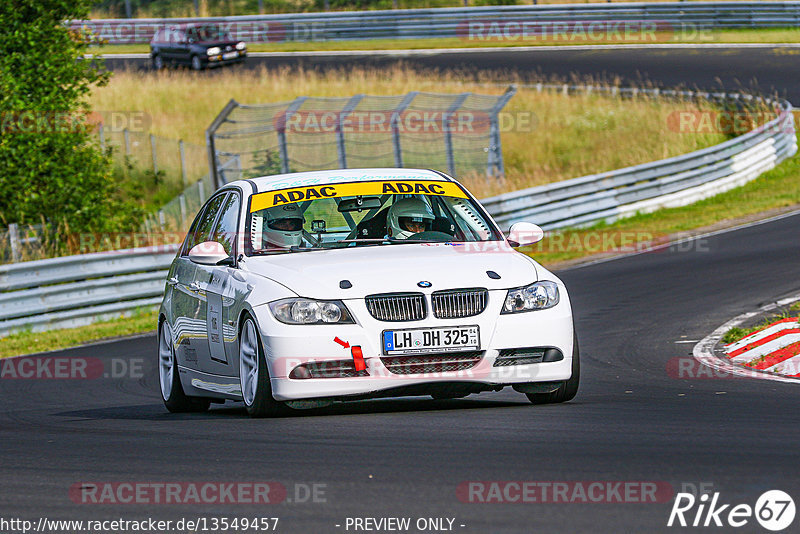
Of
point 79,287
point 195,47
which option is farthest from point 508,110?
point 79,287

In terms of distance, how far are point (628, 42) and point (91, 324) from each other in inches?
1135

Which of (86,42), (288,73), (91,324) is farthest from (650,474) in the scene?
(288,73)

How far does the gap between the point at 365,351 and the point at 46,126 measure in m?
15.9

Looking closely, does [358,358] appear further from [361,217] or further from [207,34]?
[207,34]

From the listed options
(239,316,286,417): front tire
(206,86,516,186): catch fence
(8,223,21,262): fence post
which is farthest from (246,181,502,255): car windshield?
(206,86,516,186): catch fence

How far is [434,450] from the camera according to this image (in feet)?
20.5

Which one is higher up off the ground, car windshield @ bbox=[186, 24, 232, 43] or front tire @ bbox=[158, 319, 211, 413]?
front tire @ bbox=[158, 319, 211, 413]

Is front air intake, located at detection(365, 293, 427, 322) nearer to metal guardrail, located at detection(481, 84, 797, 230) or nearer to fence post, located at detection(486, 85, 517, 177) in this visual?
metal guardrail, located at detection(481, 84, 797, 230)

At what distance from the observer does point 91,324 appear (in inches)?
706

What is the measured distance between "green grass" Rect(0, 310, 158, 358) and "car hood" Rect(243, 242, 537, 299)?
845 cm

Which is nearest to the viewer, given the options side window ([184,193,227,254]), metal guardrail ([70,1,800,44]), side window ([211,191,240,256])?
side window ([211,191,240,256])

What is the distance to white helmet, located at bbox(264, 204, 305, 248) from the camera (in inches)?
344

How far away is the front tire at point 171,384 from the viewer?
9.62m

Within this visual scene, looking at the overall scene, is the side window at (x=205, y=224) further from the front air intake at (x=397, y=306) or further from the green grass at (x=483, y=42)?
the green grass at (x=483, y=42)
